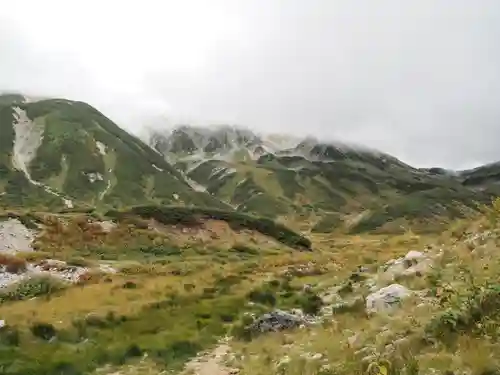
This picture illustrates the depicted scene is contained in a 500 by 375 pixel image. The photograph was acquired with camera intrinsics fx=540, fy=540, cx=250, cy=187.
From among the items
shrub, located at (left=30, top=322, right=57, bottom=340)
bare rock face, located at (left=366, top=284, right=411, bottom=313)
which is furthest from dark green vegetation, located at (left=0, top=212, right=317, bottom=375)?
bare rock face, located at (left=366, top=284, right=411, bottom=313)

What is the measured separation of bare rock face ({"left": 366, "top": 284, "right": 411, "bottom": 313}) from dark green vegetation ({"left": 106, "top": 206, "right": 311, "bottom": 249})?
64427 mm

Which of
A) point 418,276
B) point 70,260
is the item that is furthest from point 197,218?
point 418,276

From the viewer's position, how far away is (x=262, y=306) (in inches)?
1080

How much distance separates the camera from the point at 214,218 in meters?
89.0

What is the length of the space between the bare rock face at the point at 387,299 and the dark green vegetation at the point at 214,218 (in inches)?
2537

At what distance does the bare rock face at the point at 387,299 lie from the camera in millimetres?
16188

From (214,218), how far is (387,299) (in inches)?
2866

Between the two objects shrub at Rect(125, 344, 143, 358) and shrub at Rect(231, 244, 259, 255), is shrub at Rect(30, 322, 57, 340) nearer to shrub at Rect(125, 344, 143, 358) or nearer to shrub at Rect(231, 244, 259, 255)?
shrub at Rect(125, 344, 143, 358)

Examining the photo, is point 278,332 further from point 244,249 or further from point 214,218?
point 214,218

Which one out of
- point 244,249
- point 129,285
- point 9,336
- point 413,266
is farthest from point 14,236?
point 413,266

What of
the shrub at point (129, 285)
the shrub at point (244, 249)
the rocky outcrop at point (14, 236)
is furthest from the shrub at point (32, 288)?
the shrub at point (244, 249)

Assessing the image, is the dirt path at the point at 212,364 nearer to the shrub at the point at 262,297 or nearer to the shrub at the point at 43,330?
the shrub at the point at 43,330

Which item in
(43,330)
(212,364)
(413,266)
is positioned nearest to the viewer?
(212,364)

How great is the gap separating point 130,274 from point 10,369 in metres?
27.6
